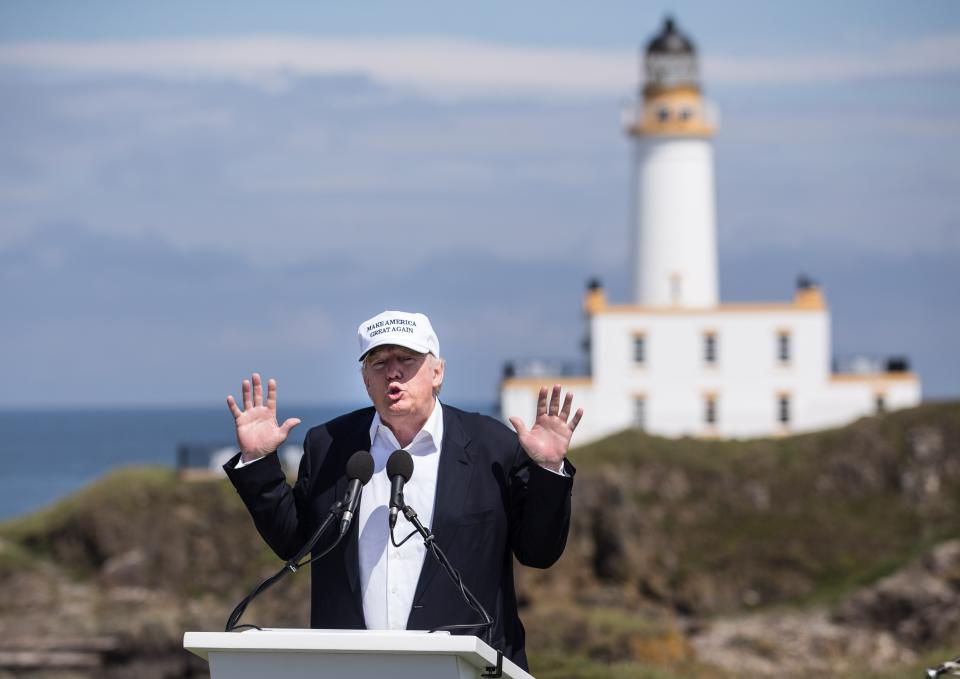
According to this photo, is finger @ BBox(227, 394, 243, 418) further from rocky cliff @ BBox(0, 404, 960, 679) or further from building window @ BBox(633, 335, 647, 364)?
building window @ BBox(633, 335, 647, 364)

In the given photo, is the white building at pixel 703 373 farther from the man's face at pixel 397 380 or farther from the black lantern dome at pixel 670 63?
the man's face at pixel 397 380

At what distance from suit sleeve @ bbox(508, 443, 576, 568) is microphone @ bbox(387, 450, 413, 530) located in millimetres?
465

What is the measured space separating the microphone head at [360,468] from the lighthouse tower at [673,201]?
1671 inches

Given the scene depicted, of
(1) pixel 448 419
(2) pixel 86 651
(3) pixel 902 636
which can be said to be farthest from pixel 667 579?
(1) pixel 448 419

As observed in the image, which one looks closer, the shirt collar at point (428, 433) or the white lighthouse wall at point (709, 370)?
the shirt collar at point (428, 433)

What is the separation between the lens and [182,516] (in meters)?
39.9

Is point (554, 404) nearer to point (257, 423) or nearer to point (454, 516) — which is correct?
point (454, 516)

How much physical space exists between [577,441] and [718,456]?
18.2ft

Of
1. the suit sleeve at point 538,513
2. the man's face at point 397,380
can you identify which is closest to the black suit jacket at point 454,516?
the suit sleeve at point 538,513

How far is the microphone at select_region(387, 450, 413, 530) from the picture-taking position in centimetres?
562

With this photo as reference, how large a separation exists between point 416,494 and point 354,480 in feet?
1.13

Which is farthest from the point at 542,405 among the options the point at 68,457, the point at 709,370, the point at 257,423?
the point at 68,457

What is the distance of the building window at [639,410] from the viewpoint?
47.2 meters

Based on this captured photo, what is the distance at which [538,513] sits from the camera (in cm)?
591
